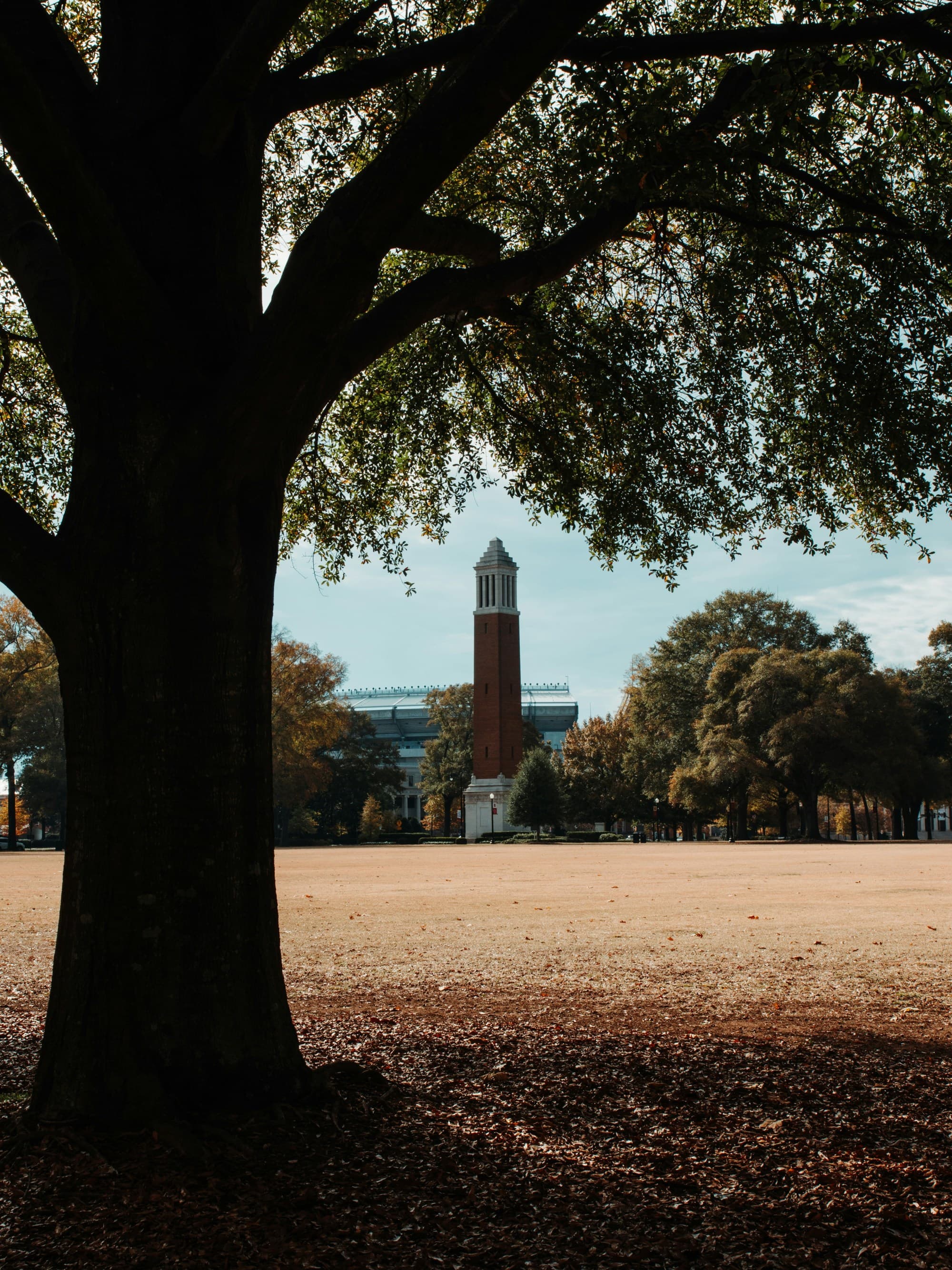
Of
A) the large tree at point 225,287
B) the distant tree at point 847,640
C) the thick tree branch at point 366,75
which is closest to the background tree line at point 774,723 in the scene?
the distant tree at point 847,640

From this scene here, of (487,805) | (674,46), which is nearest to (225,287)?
(674,46)

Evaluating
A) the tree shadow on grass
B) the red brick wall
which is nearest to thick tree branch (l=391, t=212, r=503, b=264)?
the tree shadow on grass

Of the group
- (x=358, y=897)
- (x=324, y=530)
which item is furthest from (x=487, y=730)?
(x=324, y=530)

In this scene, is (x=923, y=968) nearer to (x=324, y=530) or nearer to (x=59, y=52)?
(x=324, y=530)

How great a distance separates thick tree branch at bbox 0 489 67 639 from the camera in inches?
173

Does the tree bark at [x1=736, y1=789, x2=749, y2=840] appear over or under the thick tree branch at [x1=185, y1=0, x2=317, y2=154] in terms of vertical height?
under

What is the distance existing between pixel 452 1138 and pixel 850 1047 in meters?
2.65

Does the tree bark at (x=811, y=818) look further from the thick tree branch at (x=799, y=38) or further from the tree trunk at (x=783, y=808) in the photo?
the thick tree branch at (x=799, y=38)

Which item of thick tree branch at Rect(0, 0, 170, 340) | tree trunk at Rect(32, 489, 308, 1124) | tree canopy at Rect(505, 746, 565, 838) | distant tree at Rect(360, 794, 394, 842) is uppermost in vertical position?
thick tree branch at Rect(0, 0, 170, 340)

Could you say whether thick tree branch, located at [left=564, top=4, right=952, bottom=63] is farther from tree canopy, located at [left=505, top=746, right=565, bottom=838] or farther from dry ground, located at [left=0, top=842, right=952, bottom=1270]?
tree canopy, located at [left=505, top=746, right=565, bottom=838]

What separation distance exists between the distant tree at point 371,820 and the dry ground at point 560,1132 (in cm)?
6550

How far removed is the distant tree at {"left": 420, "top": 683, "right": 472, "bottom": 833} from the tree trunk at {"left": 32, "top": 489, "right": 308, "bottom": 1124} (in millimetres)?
81789

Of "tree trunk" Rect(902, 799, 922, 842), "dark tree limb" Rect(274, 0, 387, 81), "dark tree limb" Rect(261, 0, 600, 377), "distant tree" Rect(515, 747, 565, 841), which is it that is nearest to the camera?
"dark tree limb" Rect(261, 0, 600, 377)

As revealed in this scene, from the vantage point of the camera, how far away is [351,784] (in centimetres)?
7694
